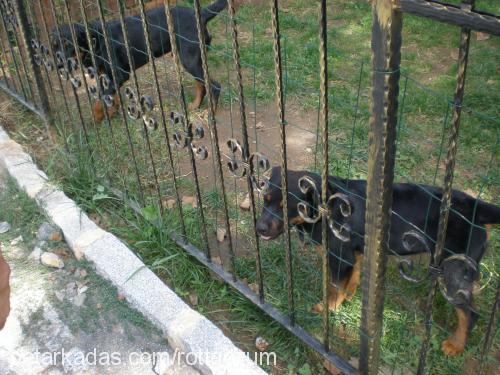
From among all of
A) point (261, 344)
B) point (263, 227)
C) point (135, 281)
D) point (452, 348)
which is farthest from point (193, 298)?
point (452, 348)

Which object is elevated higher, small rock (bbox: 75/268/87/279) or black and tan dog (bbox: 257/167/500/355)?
black and tan dog (bbox: 257/167/500/355)

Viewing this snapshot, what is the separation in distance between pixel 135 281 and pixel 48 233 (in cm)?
89

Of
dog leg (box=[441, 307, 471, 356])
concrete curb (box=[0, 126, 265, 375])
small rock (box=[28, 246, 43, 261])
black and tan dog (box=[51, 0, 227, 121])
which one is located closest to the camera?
concrete curb (box=[0, 126, 265, 375])

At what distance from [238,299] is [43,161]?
2.22 meters

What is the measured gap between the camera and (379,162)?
5.90 feet


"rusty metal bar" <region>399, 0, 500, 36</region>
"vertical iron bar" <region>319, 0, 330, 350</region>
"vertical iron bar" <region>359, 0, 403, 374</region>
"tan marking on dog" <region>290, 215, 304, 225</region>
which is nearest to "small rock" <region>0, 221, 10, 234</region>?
"tan marking on dog" <region>290, 215, 304, 225</region>

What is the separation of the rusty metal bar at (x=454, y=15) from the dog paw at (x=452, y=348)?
198 cm

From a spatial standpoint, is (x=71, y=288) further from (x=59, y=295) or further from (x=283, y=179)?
(x=283, y=179)

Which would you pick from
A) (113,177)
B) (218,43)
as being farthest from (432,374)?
(218,43)

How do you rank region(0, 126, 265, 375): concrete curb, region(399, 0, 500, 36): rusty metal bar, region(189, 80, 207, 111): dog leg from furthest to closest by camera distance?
region(189, 80, 207, 111): dog leg
region(0, 126, 265, 375): concrete curb
region(399, 0, 500, 36): rusty metal bar

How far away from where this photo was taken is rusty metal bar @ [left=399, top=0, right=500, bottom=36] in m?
1.34

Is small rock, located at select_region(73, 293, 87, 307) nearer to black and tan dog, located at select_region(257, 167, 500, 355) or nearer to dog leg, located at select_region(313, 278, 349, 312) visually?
black and tan dog, located at select_region(257, 167, 500, 355)

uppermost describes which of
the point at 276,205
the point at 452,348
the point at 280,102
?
the point at 280,102

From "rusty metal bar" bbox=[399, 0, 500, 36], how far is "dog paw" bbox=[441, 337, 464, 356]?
1980mm
